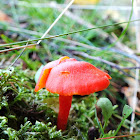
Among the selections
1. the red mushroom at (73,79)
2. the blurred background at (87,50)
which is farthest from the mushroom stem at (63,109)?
the blurred background at (87,50)

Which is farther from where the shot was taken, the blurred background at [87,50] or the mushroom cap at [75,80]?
the blurred background at [87,50]

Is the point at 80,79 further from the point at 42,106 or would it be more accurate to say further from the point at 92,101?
the point at 92,101

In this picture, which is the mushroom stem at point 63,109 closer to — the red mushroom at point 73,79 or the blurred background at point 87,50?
the red mushroom at point 73,79

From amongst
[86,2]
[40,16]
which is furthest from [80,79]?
[86,2]

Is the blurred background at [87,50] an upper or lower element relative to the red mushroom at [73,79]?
upper

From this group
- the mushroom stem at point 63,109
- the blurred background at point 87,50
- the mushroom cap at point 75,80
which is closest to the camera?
the mushroom cap at point 75,80

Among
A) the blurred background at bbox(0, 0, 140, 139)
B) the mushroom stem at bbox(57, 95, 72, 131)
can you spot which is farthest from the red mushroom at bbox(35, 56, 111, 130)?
the blurred background at bbox(0, 0, 140, 139)
